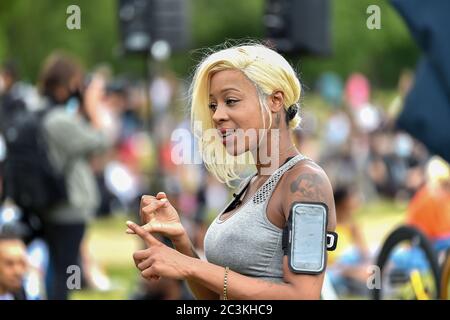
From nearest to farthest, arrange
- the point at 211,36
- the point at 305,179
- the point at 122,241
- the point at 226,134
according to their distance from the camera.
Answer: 1. the point at 305,179
2. the point at 226,134
3. the point at 122,241
4. the point at 211,36

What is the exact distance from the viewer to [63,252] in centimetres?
984

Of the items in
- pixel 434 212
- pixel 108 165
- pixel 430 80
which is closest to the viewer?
pixel 430 80

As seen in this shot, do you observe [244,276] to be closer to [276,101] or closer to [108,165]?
[276,101]

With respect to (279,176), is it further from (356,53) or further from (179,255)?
(356,53)

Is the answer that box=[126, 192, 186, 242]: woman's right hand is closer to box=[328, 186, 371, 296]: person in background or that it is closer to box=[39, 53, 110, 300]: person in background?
box=[39, 53, 110, 300]: person in background

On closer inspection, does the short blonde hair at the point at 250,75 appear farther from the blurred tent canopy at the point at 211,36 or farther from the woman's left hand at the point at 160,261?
the blurred tent canopy at the point at 211,36

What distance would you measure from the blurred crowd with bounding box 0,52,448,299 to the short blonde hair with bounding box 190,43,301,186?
56 cm

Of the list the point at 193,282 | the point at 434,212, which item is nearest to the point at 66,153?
the point at 434,212

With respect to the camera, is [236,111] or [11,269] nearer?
[236,111]

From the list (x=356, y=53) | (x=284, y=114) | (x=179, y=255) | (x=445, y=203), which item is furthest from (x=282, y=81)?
(x=356, y=53)

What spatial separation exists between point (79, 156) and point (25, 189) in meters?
0.47

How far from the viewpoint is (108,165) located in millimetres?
19891

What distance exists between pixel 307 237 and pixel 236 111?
428 mm
